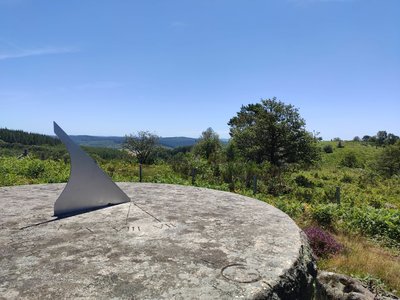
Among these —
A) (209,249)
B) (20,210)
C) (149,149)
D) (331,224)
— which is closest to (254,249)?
(209,249)

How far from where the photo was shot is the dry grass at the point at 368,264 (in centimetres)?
552

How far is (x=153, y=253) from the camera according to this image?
10.4ft

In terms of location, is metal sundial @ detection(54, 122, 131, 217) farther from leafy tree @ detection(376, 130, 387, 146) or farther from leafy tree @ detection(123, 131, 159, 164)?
leafy tree @ detection(376, 130, 387, 146)

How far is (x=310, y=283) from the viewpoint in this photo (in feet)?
11.8

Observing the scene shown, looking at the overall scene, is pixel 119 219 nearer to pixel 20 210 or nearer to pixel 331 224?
pixel 20 210

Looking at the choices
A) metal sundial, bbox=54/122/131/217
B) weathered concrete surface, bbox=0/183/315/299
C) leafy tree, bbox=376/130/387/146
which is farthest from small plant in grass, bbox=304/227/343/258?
leafy tree, bbox=376/130/387/146

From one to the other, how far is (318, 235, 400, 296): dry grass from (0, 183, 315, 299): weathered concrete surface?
6.54 ft

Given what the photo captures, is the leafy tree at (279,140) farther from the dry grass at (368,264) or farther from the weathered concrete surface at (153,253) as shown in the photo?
the weathered concrete surface at (153,253)

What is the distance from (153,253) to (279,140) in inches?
846

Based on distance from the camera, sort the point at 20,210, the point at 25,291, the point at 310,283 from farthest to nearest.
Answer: the point at 20,210 < the point at 310,283 < the point at 25,291

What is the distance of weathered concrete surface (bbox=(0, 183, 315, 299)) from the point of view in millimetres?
2490

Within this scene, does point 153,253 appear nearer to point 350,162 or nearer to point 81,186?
point 81,186

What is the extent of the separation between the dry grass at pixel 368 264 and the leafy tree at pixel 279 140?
16.3 meters

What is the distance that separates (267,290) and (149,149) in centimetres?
3658
